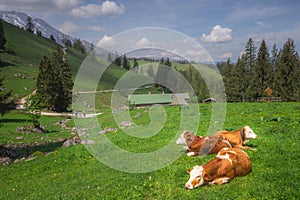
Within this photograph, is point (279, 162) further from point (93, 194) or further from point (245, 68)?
point (245, 68)

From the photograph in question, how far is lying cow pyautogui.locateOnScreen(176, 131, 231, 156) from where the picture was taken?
10.6 m

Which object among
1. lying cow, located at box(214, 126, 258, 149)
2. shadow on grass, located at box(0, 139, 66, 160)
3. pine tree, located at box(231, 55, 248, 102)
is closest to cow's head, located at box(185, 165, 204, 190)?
lying cow, located at box(214, 126, 258, 149)

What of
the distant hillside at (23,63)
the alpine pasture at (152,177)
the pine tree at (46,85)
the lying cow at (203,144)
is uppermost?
the distant hillside at (23,63)

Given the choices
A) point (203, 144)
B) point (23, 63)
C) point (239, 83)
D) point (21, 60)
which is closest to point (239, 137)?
point (203, 144)

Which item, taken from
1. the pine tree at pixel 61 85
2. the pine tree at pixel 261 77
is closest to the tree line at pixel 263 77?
the pine tree at pixel 261 77

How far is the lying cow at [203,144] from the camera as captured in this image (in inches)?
419

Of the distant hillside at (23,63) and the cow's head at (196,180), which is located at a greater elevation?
the distant hillside at (23,63)

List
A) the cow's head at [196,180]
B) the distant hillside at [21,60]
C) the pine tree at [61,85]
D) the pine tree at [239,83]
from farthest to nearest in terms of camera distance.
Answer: the distant hillside at [21,60] < the pine tree at [239,83] < the pine tree at [61,85] < the cow's head at [196,180]

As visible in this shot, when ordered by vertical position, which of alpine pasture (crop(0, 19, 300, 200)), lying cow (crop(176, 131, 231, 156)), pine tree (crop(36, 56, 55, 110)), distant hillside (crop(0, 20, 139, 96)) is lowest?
alpine pasture (crop(0, 19, 300, 200))

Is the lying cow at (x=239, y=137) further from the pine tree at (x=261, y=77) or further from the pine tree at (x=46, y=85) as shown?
the pine tree at (x=261, y=77)

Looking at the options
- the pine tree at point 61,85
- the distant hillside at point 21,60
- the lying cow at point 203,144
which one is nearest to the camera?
the lying cow at point 203,144

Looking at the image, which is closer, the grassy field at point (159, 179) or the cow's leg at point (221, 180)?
the grassy field at point (159, 179)

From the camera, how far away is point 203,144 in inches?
428

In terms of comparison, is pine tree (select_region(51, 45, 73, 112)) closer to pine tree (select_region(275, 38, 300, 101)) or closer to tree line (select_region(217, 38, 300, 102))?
tree line (select_region(217, 38, 300, 102))
